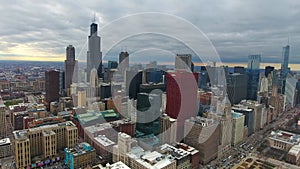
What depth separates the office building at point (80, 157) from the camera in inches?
211

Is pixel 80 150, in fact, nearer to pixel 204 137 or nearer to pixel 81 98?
pixel 204 137

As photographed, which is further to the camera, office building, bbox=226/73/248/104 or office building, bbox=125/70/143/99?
→ office building, bbox=226/73/248/104

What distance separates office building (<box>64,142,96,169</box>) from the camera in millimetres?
5371

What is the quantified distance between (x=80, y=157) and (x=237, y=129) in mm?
5861

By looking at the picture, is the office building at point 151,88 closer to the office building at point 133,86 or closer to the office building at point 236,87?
the office building at point 133,86

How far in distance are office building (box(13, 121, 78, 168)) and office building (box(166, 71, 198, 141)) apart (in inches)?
141

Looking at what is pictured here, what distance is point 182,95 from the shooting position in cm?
726

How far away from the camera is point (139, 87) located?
10180 millimetres

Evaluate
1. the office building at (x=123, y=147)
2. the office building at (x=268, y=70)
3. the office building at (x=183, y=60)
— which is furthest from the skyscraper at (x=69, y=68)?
the office building at (x=268, y=70)

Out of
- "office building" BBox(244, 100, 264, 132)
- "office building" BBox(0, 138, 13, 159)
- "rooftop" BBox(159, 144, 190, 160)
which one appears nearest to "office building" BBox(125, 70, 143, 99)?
"rooftop" BBox(159, 144, 190, 160)

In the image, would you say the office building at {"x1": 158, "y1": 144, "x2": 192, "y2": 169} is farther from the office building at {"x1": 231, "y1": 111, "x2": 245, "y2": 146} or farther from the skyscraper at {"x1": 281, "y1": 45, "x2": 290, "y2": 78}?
the skyscraper at {"x1": 281, "y1": 45, "x2": 290, "y2": 78}

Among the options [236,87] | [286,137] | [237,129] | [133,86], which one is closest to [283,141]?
[286,137]

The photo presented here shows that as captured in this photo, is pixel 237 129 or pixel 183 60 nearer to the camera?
pixel 183 60

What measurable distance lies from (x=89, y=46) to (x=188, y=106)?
4080 mm
